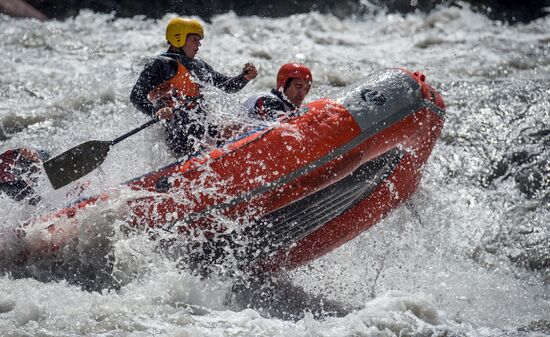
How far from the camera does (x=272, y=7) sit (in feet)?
38.9

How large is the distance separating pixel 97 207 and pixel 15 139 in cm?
313

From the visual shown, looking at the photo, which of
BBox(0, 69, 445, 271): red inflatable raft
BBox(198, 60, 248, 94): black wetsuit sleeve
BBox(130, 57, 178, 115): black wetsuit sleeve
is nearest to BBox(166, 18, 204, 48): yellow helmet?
BBox(130, 57, 178, 115): black wetsuit sleeve

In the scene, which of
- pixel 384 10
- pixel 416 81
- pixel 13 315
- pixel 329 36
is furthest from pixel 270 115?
pixel 384 10

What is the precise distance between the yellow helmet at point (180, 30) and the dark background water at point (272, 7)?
239 inches

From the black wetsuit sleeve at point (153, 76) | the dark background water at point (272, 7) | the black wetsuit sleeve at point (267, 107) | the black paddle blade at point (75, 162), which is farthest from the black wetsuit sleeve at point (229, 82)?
the dark background water at point (272, 7)

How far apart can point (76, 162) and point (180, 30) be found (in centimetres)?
116

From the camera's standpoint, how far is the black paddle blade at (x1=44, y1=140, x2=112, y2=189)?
5.29 meters

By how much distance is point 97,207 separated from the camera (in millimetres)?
5137

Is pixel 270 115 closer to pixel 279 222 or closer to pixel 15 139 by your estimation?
pixel 279 222

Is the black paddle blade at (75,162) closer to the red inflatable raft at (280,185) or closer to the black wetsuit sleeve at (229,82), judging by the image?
the red inflatable raft at (280,185)

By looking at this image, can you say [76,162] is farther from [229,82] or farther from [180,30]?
[229,82]

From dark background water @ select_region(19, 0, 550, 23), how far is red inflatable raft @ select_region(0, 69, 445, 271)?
657 cm

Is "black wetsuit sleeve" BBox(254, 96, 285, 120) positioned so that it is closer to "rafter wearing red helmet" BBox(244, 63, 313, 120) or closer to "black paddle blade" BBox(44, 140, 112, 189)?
"rafter wearing red helmet" BBox(244, 63, 313, 120)

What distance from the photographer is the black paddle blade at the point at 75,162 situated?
529cm
